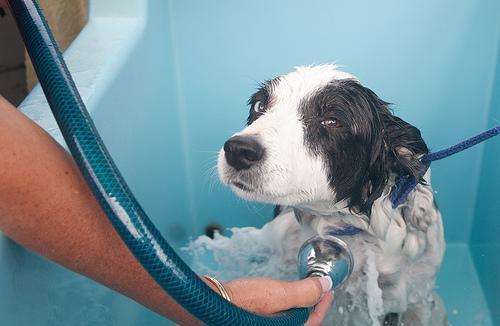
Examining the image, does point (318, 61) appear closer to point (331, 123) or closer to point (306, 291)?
point (331, 123)

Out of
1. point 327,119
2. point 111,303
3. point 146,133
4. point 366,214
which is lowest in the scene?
point 111,303

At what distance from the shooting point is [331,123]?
68.2 inches

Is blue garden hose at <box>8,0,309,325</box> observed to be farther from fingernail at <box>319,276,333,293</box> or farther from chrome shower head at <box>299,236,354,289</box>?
chrome shower head at <box>299,236,354,289</box>

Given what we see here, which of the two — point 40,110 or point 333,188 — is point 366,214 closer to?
point 333,188

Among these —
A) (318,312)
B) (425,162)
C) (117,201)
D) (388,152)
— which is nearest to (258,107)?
(388,152)

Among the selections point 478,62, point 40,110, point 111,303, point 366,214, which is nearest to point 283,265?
point 366,214

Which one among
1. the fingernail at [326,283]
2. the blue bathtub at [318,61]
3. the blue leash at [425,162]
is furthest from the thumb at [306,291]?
the blue bathtub at [318,61]

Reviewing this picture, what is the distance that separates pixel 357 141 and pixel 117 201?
86 cm

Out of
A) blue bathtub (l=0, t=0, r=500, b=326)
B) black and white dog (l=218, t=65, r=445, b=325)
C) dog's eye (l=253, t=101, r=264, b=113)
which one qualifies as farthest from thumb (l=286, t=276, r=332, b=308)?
blue bathtub (l=0, t=0, r=500, b=326)

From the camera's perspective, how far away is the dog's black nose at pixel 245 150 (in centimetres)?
157

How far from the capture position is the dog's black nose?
1568mm

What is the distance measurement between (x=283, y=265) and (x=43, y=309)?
2.94ft

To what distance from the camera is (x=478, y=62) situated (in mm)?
2629

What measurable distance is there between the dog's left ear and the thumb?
33 centimetres
